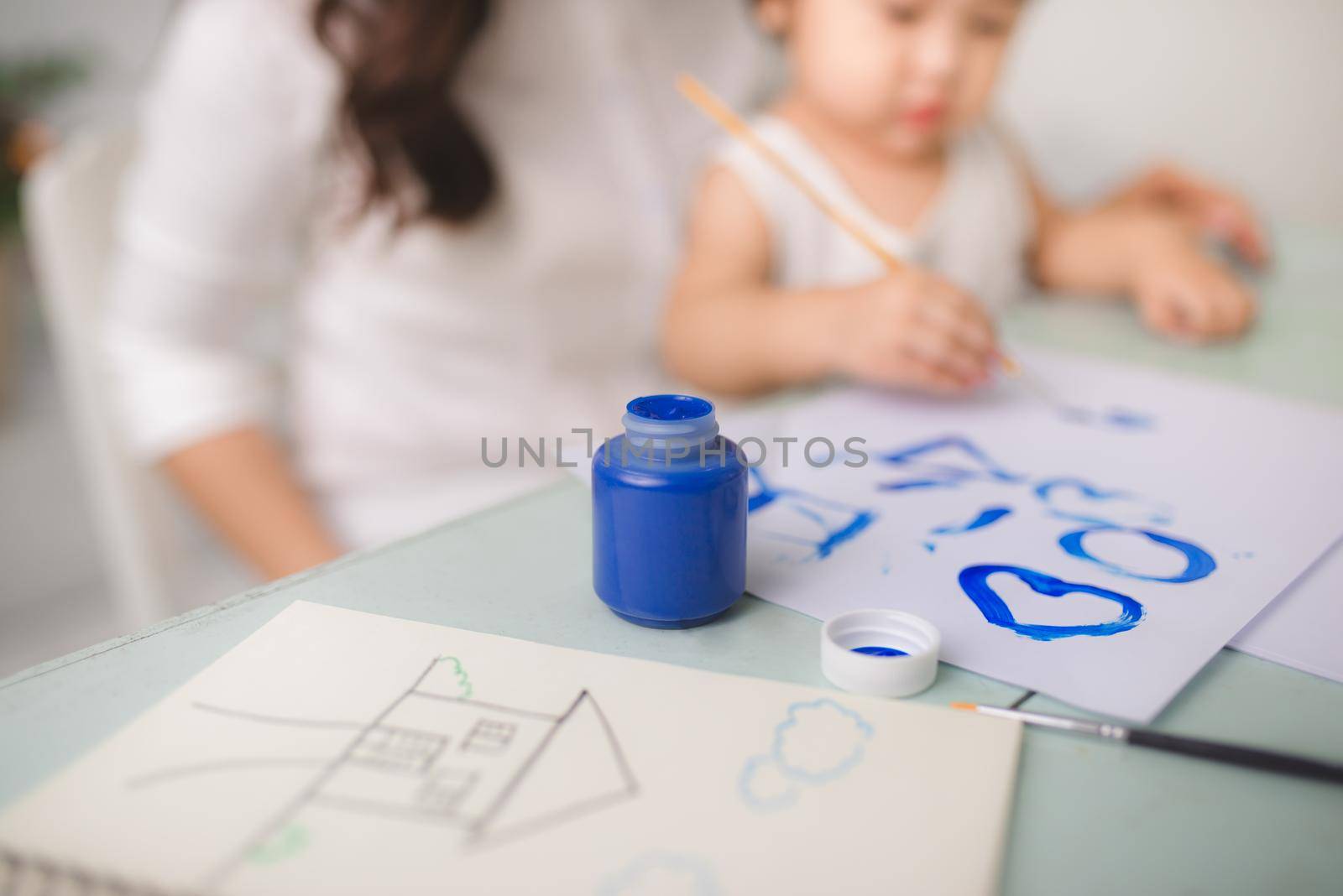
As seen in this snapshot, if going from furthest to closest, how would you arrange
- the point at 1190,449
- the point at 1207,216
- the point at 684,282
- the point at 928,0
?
the point at 1207,216
the point at 684,282
the point at 928,0
the point at 1190,449

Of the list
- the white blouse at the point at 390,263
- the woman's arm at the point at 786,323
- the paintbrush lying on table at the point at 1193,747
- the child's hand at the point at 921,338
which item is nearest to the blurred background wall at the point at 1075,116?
the white blouse at the point at 390,263

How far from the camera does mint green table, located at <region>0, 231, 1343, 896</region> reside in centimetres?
29

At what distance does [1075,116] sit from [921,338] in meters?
0.79

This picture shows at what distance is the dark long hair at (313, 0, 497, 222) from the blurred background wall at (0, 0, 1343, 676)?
0.69ft

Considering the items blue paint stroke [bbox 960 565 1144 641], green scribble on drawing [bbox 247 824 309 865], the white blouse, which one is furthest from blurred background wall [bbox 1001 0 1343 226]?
green scribble on drawing [bbox 247 824 309 865]

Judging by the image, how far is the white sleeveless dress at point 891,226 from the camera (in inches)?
31.9

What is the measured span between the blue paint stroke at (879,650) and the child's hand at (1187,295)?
0.55 m

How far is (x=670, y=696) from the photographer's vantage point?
348 mm

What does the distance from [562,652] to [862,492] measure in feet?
0.67

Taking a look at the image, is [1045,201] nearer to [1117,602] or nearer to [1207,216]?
[1207,216]

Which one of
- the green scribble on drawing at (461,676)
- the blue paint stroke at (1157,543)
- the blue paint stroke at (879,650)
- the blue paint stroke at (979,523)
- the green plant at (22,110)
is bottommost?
the blue paint stroke at (879,650)

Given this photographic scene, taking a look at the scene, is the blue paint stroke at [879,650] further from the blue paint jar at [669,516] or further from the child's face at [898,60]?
the child's face at [898,60]

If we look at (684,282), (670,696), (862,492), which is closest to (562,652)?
(670,696)

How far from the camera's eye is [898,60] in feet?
2.37
